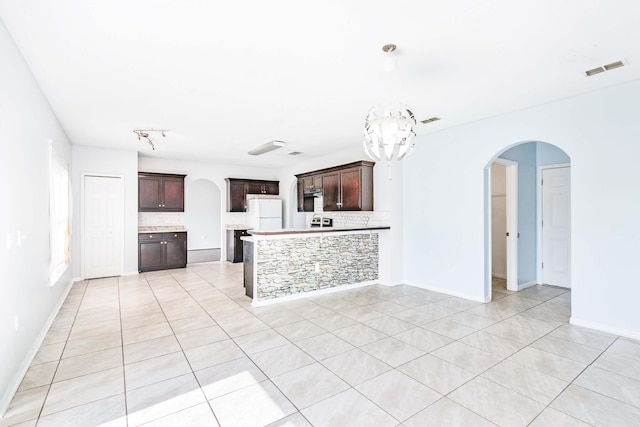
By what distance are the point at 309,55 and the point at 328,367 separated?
2635mm

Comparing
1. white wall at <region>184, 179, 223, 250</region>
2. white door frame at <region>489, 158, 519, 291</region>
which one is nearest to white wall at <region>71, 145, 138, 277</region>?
white wall at <region>184, 179, 223, 250</region>

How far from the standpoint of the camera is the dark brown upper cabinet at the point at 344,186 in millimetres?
5879

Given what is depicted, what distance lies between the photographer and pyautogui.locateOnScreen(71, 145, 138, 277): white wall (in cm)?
604

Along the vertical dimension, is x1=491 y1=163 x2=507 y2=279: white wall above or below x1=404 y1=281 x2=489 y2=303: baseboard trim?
above

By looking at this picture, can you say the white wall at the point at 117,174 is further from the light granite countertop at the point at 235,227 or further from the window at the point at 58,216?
the light granite countertop at the point at 235,227

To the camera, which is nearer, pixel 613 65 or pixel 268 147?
pixel 613 65

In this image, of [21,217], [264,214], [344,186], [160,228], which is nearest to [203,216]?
[160,228]

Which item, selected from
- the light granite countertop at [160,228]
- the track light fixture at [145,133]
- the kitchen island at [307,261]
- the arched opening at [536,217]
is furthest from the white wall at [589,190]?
the light granite countertop at [160,228]

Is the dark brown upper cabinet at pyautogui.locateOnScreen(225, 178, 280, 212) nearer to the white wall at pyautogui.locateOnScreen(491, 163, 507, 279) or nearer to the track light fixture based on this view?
the track light fixture

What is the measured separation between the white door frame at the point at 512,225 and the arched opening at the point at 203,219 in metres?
7.63

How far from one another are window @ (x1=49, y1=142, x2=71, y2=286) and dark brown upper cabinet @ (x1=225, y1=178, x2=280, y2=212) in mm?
3488

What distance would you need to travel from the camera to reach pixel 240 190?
335 inches

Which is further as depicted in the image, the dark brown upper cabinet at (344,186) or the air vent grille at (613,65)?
the dark brown upper cabinet at (344,186)

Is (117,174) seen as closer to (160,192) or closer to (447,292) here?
(160,192)
